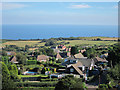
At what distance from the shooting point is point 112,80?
20.9 ft

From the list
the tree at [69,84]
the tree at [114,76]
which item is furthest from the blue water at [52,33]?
the tree at [69,84]

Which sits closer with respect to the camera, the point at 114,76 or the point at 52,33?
the point at 114,76

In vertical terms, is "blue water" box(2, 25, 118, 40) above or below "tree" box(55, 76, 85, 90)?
above

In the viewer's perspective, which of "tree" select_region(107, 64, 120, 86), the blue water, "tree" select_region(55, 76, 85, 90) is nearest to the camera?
"tree" select_region(55, 76, 85, 90)

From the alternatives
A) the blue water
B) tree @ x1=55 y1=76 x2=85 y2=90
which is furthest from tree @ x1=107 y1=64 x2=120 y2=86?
the blue water

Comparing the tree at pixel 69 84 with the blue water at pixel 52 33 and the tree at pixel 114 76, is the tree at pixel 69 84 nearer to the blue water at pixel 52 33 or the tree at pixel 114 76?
the tree at pixel 114 76

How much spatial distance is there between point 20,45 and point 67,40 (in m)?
5.94

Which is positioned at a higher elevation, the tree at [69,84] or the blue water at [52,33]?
the blue water at [52,33]

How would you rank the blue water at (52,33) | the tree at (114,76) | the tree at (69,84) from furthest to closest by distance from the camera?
1. the blue water at (52,33)
2. the tree at (114,76)
3. the tree at (69,84)

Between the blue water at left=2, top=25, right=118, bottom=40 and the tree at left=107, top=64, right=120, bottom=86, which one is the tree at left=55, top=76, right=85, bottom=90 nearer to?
the tree at left=107, top=64, right=120, bottom=86

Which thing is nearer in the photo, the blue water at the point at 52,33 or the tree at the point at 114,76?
the tree at the point at 114,76

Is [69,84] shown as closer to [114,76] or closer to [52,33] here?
[114,76]

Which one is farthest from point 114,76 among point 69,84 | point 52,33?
point 52,33

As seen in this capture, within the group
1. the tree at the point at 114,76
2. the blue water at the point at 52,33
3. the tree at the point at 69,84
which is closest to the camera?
the tree at the point at 69,84
